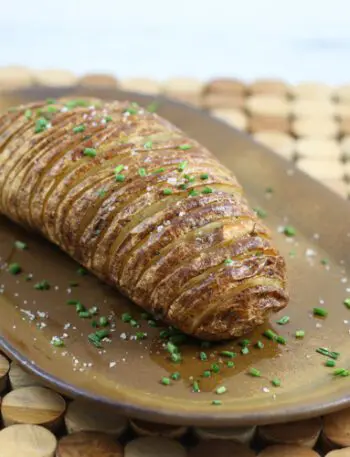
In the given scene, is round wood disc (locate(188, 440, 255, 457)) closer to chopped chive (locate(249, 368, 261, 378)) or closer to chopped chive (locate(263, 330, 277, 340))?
chopped chive (locate(249, 368, 261, 378))

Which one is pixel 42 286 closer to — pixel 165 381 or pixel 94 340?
pixel 94 340

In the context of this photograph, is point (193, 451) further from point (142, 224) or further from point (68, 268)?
point (68, 268)

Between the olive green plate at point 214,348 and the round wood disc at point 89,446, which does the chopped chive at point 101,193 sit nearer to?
the olive green plate at point 214,348

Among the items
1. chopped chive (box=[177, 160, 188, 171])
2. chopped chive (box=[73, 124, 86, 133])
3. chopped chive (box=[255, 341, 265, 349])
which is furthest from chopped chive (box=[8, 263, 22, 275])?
chopped chive (box=[255, 341, 265, 349])

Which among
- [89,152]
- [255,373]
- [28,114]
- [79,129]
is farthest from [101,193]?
[255,373]

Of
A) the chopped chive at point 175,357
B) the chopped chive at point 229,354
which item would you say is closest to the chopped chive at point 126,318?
the chopped chive at point 175,357

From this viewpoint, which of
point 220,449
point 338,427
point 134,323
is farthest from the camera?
point 134,323
